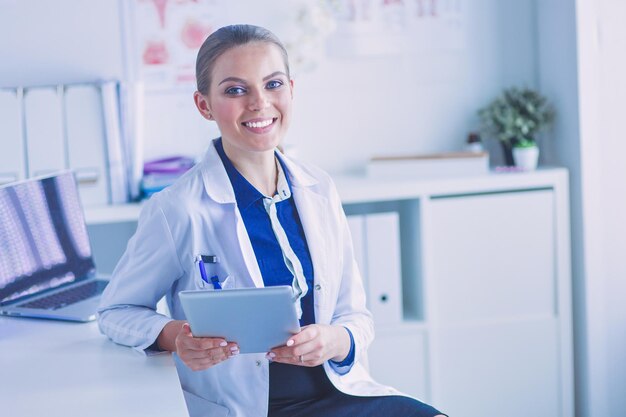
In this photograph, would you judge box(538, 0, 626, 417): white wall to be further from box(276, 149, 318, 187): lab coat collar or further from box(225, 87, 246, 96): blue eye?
box(225, 87, 246, 96): blue eye

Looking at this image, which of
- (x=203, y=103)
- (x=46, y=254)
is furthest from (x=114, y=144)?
(x=203, y=103)

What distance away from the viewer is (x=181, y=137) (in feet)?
8.66

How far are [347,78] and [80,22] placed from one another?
2.90 ft

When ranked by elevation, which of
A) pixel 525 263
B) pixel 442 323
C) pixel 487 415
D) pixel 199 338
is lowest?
pixel 487 415

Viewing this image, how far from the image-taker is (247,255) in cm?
150

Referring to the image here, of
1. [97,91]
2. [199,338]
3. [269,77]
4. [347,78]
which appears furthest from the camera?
[347,78]

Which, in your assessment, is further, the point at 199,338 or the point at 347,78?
the point at 347,78

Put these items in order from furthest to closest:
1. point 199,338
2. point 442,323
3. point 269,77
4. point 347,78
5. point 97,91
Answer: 1. point 347,78
2. point 442,323
3. point 97,91
4. point 269,77
5. point 199,338

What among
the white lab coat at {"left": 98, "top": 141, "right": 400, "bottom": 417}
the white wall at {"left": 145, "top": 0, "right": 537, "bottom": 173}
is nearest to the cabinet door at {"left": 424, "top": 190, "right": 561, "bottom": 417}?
the white wall at {"left": 145, "top": 0, "right": 537, "bottom": 173}

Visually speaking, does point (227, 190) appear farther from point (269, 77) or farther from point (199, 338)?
point (199, 338)

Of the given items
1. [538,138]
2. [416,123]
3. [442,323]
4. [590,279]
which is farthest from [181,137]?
[590,279]

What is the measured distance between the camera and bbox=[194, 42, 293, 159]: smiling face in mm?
1509

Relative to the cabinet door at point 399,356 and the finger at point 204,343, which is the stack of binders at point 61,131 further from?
the finger at point 204,343

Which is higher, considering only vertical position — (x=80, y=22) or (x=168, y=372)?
(x=80, y=22)
